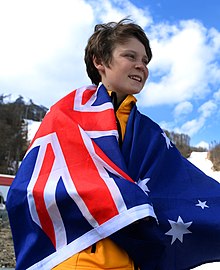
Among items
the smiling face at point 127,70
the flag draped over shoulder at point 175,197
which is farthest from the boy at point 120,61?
the flag draped over shoulder at point 175,197

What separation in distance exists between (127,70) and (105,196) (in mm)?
708

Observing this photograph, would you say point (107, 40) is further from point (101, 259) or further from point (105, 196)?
point (101, 259)

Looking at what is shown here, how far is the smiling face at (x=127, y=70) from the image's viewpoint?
2049 millimetres

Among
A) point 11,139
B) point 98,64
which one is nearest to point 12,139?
point 11,139

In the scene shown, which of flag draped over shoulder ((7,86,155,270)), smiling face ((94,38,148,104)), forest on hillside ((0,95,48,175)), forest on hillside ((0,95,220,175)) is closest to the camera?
flag draped over shoulder ((7,86,155,270))

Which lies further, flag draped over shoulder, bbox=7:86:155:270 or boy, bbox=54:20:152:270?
boy, bbox=54:20:152:270

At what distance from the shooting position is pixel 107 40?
215cm

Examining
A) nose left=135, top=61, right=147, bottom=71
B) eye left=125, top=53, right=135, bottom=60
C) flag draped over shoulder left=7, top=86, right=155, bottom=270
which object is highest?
eye left=125, top=53, right=135, bottom=60

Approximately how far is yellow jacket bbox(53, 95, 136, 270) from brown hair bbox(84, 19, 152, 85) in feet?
2.94

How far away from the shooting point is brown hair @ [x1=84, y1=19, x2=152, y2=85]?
2125 millimetres

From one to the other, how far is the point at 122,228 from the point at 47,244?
331 mm

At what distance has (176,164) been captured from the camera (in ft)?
6.49

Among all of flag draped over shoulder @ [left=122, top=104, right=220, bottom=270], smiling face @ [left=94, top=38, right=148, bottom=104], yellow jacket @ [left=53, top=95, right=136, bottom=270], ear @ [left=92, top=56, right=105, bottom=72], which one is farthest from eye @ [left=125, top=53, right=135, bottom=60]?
yellow jacket @ [left=53, top=95, right=136, bottom=270]

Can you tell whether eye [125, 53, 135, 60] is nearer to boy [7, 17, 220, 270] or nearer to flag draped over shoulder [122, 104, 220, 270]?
boy [7, 17, 220, 270]
